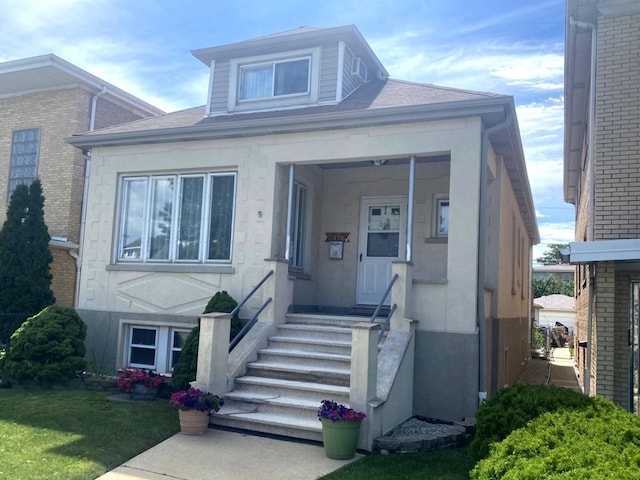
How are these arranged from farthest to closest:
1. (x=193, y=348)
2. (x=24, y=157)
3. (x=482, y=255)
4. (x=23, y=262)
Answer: (x=24, y=157)
(x=23, y=262)
(x=193, y=348)
(x=482, y=255)

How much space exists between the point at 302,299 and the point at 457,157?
13.4ft

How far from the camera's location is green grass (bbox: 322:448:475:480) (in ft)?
19.8

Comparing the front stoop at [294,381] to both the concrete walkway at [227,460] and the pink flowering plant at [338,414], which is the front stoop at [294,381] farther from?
the pink flowering plant at [338,414]

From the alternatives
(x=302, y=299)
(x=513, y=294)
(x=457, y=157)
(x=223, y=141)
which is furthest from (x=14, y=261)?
(x=513, y=294)

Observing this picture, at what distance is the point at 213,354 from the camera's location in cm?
A: 812

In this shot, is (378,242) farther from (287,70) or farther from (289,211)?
(287,70)

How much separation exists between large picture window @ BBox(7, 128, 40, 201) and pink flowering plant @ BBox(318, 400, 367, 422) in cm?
1390

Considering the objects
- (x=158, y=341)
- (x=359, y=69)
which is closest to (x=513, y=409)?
(x=158, y=341)

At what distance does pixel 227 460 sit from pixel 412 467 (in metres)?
2.02

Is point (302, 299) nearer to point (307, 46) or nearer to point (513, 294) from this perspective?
point (307, 46)

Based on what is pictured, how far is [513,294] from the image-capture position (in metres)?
15.1

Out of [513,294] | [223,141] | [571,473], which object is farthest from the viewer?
[513,294]

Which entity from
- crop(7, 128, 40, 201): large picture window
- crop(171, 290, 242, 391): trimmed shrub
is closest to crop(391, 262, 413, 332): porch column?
crop(171, 290, 242, 391): trimmed shrub

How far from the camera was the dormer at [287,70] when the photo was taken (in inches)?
458
